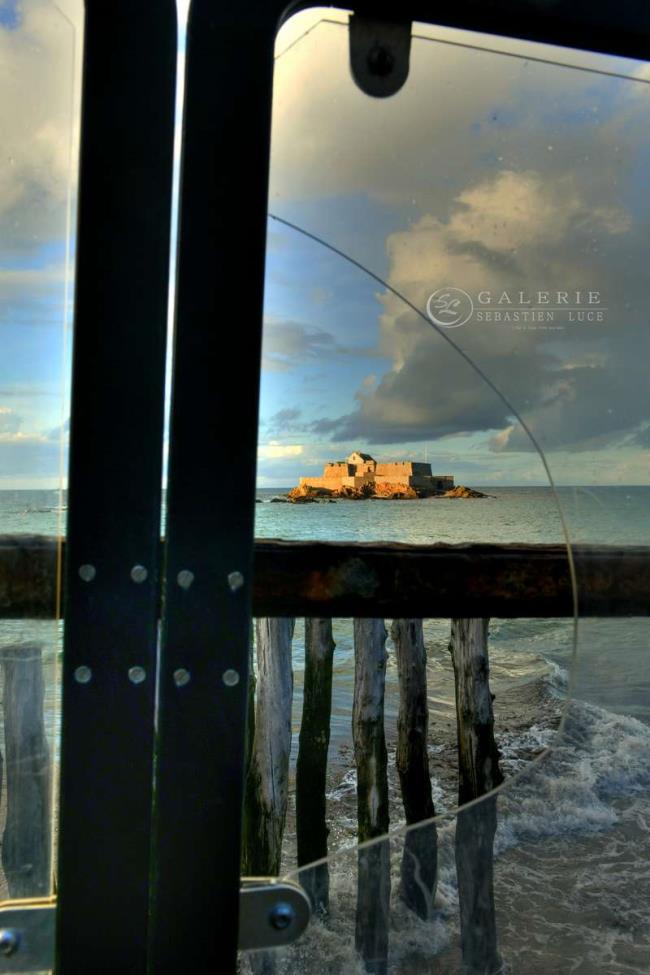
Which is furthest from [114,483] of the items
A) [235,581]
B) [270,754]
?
[270,754]

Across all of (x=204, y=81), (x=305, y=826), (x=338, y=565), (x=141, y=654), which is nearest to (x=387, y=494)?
(x=338, y=565)

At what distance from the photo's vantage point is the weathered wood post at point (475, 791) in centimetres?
95

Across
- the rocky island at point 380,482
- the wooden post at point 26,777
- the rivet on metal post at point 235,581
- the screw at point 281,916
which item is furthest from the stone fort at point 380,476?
the screw at point 281,916

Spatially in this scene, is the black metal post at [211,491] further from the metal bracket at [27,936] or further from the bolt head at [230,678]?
the metal bracket at [27,936]

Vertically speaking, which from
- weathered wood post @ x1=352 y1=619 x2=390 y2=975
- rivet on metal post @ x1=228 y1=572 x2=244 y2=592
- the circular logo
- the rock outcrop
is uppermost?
the circular logo

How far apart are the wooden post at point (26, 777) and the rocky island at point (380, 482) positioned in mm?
330

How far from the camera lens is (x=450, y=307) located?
3.14ft

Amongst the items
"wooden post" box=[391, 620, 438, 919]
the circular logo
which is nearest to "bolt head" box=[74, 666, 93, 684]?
"wooden post" box=[391, 620, 438, 919]

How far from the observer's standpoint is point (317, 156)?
940 millimetres

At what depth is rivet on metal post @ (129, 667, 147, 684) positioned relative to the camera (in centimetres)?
86

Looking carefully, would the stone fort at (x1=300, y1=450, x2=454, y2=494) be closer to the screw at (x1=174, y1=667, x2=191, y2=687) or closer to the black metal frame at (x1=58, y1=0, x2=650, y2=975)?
the black metal frame at (x1=58, y1=0, x2=650, y2=975)

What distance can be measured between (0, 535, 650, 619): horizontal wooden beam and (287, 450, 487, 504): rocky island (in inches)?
3.5

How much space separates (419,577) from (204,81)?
0.56 meters

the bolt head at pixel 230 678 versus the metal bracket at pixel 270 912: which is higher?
the bolt head at pixel 230 678
